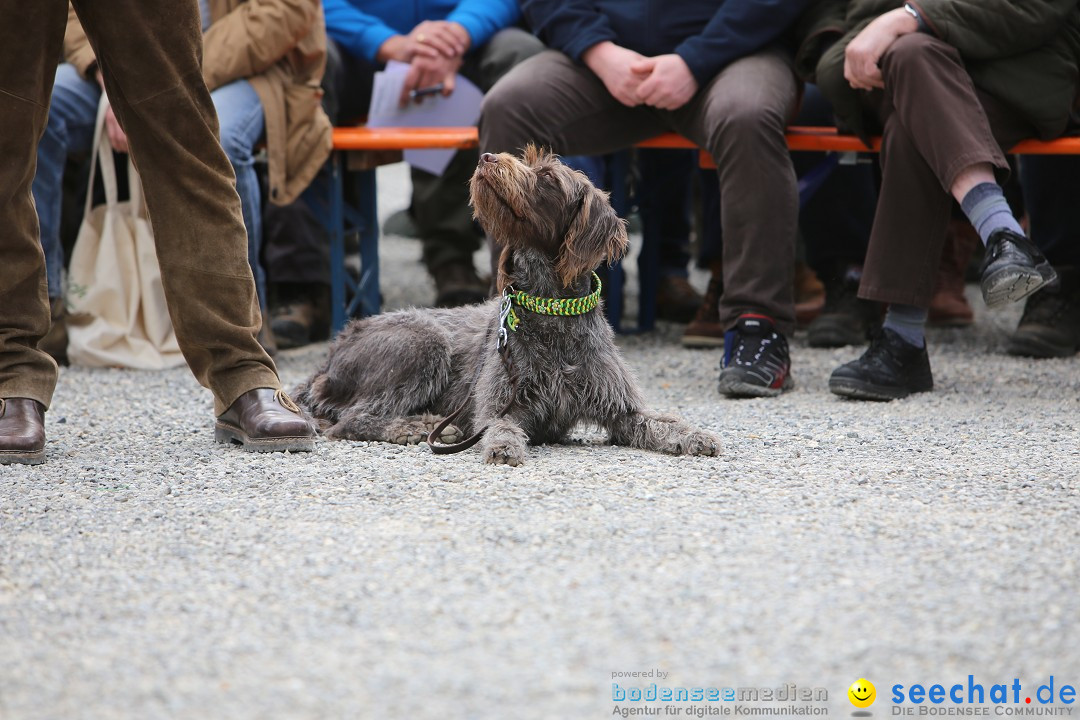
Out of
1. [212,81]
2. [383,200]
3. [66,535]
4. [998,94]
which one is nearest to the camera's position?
[66,535]

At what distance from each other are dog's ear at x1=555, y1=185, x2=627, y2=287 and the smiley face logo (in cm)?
210

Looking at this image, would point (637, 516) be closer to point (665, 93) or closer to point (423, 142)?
point (665, 93)

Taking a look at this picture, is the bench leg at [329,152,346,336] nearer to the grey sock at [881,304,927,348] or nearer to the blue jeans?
the blue jeans

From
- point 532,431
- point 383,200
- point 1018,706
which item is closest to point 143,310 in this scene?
point 532,431

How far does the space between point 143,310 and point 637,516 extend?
3618 millimetres

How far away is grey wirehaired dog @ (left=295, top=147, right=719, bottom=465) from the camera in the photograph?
4027mm

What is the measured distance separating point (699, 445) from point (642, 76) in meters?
2.25

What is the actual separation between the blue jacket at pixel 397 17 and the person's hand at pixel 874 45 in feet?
7.95

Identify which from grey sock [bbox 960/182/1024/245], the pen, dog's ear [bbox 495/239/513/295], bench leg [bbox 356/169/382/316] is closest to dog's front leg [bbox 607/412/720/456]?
dog's ear [bbox 495/239/513/295]

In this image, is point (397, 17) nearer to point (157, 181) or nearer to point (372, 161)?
point (372, 161)

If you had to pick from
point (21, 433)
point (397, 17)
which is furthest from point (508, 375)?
point (397, 17)

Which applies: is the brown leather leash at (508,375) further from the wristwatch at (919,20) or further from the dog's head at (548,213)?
the wristwatch at (919,20)

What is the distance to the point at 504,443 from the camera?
389cm

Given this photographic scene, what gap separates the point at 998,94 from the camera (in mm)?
4941
